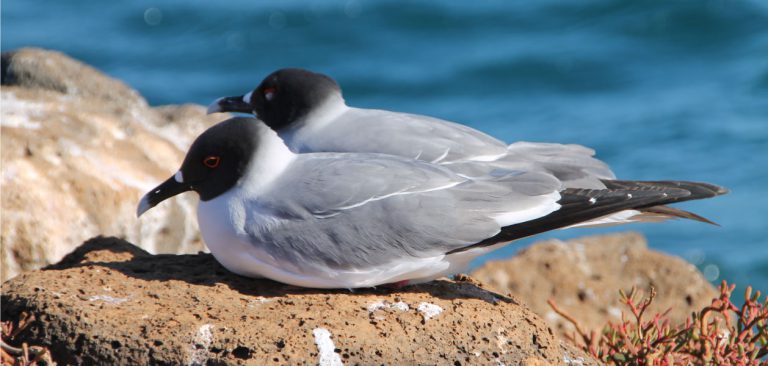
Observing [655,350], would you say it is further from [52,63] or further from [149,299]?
[52,63]

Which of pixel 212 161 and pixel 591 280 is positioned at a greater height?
pixel 591 280

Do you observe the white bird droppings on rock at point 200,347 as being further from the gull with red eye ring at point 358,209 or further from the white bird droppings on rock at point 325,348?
the gull with red eye ring at point 358,209

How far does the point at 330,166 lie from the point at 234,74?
12101 mm

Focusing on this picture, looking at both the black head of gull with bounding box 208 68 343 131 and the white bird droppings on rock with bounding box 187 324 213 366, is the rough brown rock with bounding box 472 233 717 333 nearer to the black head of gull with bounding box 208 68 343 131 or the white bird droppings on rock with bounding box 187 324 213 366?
the black head of gull with bounding box 208 68 343 131

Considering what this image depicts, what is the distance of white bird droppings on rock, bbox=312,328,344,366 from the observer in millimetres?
Answer: 4746

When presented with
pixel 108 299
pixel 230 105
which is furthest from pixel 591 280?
pixel 108 299

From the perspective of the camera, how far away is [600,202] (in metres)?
5.55

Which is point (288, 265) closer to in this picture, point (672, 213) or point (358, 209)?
point (358, 209)

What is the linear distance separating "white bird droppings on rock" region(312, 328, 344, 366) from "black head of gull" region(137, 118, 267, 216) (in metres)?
1.05

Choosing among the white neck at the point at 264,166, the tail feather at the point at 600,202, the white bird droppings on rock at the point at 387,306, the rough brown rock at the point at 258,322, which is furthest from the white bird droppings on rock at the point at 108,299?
the tail feather at the point at 600,202

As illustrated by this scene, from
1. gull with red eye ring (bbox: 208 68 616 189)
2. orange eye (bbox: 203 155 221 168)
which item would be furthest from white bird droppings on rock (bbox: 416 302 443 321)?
orange eye (bbox: 203 155 221 168)

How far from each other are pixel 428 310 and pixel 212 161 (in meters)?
1.33

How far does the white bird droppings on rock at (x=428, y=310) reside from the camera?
16.8 ft

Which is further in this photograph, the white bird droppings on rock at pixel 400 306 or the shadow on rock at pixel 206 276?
the shadow on rock at pixel 206 276
